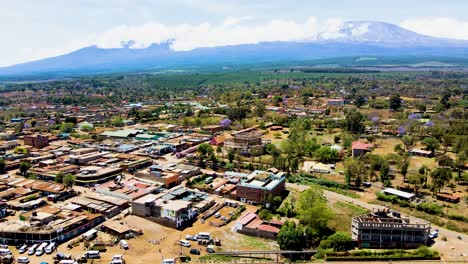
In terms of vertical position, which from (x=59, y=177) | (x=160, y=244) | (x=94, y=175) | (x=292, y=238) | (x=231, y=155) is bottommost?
(x=160, y=244)

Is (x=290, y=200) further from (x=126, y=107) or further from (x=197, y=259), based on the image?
(x=126, y=107)

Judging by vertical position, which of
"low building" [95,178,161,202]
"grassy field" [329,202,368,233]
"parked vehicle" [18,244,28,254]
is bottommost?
"grassy field" [329,202,368,233]

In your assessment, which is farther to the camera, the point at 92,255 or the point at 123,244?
the point at 123,244

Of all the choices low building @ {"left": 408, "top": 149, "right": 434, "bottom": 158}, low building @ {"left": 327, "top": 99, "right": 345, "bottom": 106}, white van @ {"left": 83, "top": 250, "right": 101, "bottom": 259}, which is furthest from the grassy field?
low building @ {"left": 327, "top": 99, "right": 345, "bottom": 106}

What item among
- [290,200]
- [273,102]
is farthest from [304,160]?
[273,102]

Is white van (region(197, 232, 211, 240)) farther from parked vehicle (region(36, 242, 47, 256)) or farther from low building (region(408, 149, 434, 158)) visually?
low building (region(408, 149, 434, 158))

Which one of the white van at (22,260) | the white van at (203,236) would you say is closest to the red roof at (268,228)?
the white van at (203,236)

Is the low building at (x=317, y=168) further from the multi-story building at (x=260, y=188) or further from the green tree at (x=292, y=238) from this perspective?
the green tree at (x=292, y=238)

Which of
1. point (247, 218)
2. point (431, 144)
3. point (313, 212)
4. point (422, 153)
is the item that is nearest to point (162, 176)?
point (247, 218)

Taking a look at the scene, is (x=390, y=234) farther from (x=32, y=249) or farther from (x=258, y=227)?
(x=32, y=249)
